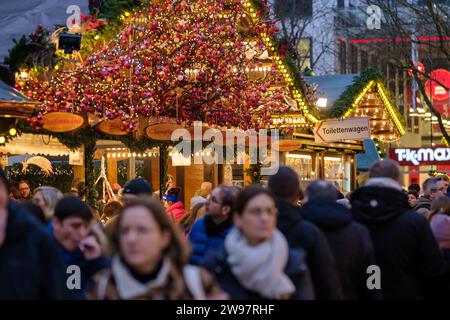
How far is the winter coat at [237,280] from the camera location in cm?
593

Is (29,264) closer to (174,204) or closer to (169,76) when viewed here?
(174,204)

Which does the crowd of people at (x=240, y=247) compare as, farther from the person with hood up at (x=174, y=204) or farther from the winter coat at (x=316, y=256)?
the person with hood up at (x=174, y=204)

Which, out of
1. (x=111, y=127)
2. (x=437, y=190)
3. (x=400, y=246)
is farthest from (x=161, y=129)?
(x=400, y=246)

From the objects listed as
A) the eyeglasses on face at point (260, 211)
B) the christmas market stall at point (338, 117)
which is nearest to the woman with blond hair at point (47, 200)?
the eyeglasses on face at point (260, 211)

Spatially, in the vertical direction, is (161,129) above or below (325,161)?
above

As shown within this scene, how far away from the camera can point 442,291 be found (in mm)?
8125

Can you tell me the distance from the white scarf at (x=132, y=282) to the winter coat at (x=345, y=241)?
2.47 m

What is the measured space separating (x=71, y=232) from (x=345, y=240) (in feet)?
6.23

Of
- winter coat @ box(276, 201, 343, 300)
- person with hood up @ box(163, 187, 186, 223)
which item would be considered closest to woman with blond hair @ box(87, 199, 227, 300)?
winter coat @ box(276, 201, 343, 300)

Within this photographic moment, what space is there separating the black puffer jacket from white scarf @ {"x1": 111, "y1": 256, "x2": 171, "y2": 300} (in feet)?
10.7

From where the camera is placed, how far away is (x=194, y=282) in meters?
5.21

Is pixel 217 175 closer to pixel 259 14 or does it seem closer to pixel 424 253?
pixel 259 14

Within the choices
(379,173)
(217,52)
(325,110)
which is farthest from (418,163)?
(379,173)

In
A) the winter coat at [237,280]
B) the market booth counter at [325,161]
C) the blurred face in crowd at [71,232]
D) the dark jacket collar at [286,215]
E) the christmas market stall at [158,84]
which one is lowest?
the winter coat at [237,280]
